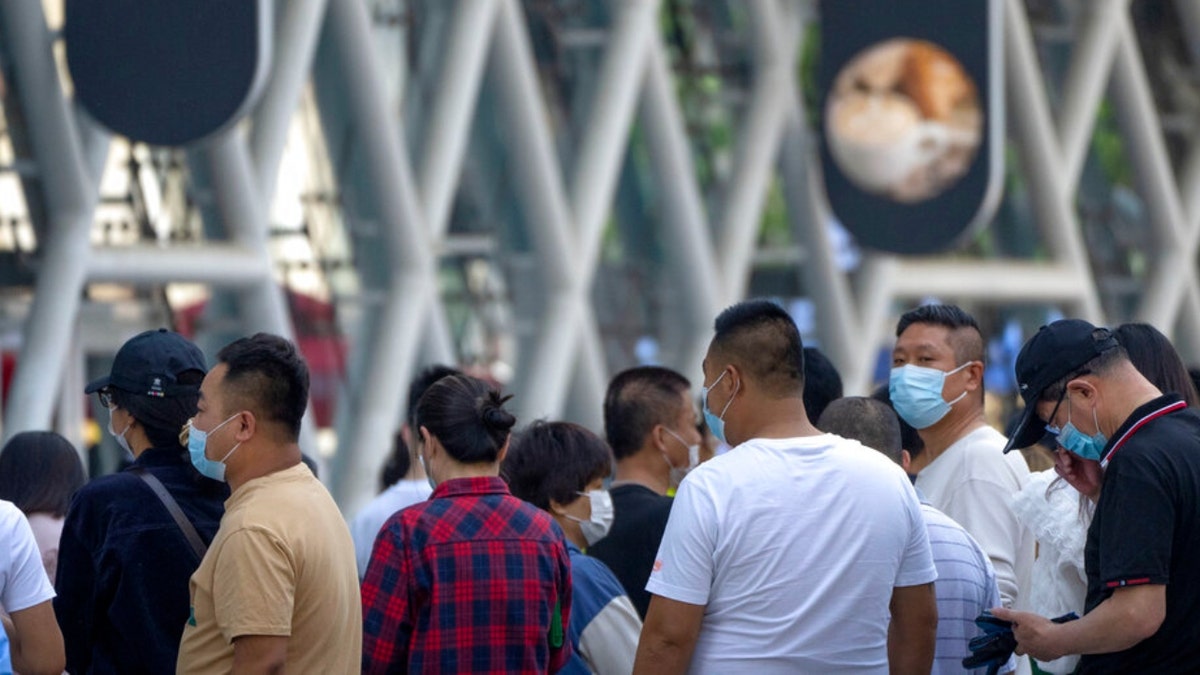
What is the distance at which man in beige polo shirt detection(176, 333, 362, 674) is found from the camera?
4922 mm

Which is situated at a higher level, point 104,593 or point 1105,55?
point 1105,55

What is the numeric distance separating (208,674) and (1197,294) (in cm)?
1972

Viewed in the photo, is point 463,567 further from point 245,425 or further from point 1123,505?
point 1123,505

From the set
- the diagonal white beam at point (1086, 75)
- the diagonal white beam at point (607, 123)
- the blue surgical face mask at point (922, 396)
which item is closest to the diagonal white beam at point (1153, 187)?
the diagonal white beam at point (1086, 75)

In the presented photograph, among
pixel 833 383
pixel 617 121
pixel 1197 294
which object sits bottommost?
pixel 1197 294

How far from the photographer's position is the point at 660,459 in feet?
24.3

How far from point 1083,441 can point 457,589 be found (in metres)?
1.79

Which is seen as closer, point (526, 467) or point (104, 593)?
point (104, 593)

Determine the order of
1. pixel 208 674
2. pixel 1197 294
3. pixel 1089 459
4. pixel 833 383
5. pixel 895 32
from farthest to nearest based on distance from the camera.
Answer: pixel 1197 294, pixel 895 32, pixel 833 383, pixel 1089 459, pixel 208 674

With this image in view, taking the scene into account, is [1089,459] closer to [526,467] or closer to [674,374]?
[526,467]

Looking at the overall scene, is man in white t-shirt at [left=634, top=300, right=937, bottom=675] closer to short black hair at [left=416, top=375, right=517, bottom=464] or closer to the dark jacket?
short black hair at [left=416, top=375, right=517, bottom=464]

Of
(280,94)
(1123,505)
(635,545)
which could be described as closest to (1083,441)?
(1123,505)

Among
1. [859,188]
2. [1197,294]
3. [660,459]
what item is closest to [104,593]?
[660,459]

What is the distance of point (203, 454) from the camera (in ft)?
17.2
